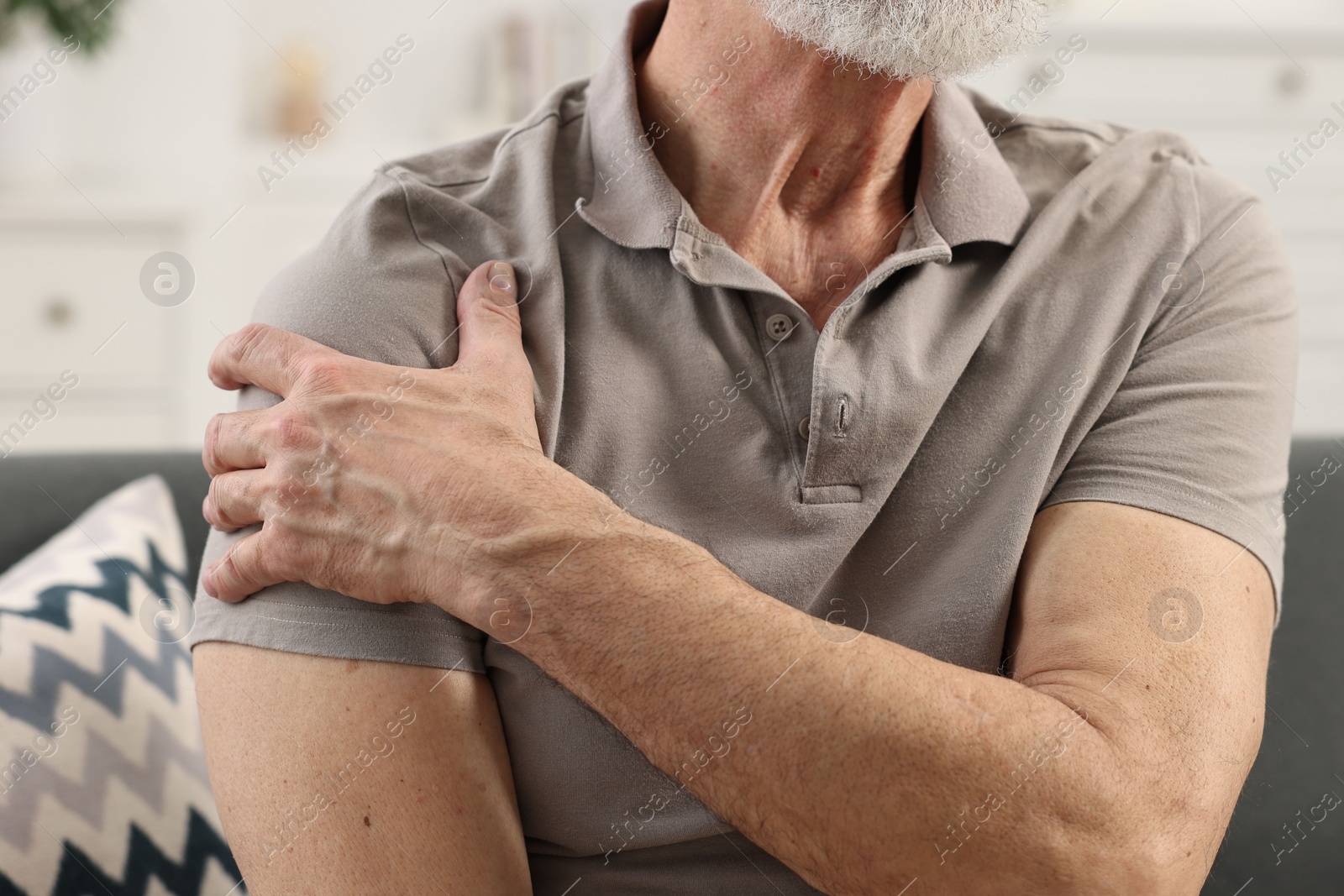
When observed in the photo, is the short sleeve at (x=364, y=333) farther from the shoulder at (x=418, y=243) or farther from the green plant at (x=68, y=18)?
Result: the green plant at (x=68, y=18)

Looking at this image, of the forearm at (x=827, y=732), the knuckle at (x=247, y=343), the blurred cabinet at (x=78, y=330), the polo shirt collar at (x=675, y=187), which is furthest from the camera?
the blurred cabinet at (x=78, y=330)

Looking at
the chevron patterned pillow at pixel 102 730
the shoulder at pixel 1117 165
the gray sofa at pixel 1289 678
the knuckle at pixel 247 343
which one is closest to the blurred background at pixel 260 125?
the gray sofa at pixel 1289 678

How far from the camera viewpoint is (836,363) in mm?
837

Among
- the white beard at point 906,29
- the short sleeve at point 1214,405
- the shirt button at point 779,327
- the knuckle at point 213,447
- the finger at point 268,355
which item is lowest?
the short sleeve at point 1214,405

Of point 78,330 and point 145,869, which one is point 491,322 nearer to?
point 145,869

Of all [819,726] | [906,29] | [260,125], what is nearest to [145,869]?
[819,726]

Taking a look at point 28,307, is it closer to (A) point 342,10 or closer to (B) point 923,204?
(A) point 342,10

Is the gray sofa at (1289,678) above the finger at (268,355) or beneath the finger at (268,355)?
beneath

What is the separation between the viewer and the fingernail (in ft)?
2.72

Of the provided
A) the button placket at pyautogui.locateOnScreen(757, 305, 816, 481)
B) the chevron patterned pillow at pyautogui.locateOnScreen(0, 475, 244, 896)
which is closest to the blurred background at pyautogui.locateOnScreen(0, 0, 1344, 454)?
the chevron patterned pillow at pyautogui.locateOnScreen(0, 475, 244, 896)

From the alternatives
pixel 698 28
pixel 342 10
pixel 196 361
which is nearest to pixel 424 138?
pixel 342 10

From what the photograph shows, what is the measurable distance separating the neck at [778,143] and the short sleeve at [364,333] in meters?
0.24

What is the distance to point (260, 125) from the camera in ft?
9.69

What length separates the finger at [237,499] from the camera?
75cm
